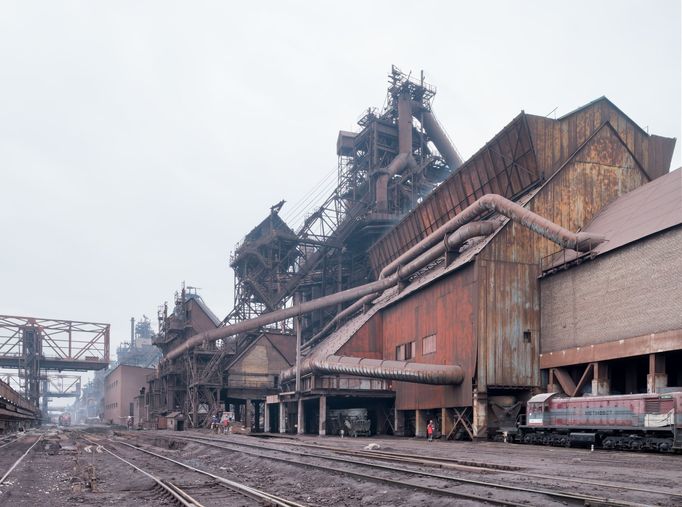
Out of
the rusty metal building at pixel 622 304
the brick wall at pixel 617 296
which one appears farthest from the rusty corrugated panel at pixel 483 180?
the brick wall at pixel 617 296

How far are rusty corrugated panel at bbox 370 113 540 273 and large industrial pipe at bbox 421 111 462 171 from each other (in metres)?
17.0

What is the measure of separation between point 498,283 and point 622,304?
6562mm

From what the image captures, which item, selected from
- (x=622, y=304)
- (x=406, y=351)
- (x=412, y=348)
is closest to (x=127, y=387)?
(x=406, y=351)

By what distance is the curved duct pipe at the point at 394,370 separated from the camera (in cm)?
3425

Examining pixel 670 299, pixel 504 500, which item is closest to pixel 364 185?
pixel 670 299

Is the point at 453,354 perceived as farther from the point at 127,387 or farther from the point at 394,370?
the point at 127,387

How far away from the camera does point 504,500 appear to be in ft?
37.5

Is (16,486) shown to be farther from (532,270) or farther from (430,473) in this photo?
(532,270)

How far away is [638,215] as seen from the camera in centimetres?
3158

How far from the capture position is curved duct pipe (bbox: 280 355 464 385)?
112ft

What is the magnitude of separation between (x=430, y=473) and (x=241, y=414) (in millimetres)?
58022

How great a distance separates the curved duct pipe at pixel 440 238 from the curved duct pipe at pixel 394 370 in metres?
8.32

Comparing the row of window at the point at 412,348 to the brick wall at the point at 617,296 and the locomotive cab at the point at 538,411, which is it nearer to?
the brick wall at the point at 617,296

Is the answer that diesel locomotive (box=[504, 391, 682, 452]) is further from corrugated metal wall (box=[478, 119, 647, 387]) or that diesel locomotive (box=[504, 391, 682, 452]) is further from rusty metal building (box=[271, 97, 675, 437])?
rusty metal building (box=[271, 97, 675, 437])
